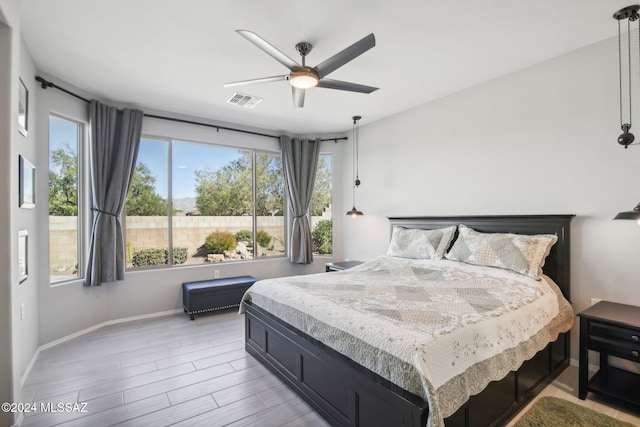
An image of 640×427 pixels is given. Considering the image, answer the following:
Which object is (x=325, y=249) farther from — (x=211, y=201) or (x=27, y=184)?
(x=27, y=184)

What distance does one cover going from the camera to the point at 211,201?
496 cm

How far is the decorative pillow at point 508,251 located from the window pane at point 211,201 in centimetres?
340

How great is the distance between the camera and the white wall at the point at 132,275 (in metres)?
→ 3.30

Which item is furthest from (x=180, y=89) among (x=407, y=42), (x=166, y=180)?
(x=407, y=42)

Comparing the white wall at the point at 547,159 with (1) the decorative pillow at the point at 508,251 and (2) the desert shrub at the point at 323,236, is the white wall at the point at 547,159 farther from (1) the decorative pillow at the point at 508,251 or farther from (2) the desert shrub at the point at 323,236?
(2) the desert shrub at the point at 323,236

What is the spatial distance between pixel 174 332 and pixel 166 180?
2.14 meters

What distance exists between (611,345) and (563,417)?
64cm

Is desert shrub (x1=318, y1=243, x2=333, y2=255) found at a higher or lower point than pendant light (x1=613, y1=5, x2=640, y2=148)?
lower

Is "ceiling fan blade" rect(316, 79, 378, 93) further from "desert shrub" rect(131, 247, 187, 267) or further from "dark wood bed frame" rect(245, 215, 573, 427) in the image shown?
"desert shrub" rect(131, 247, 187, 267)

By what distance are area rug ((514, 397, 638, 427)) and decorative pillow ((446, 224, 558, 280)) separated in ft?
3.15

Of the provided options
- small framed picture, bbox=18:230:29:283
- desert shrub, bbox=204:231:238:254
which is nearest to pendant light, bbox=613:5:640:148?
desert shrub, bbox=204:231:238:254

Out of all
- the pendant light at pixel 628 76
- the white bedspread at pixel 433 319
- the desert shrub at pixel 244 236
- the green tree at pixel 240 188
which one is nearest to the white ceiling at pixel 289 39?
the pendant light at pixel 628 76

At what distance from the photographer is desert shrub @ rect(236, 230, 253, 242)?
5.21 m

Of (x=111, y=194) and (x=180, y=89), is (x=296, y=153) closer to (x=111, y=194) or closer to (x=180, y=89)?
(x=180, y=89)
